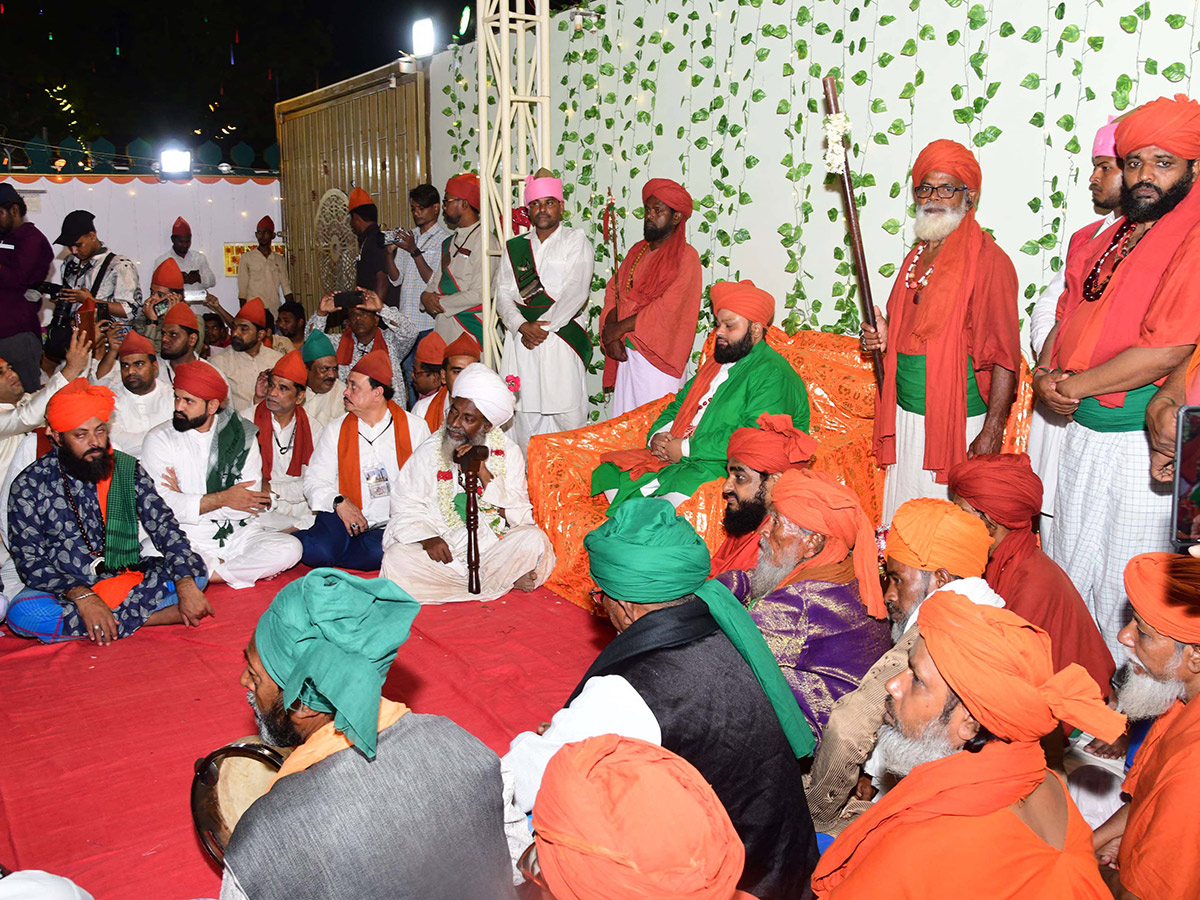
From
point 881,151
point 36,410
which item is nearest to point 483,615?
point 36,410

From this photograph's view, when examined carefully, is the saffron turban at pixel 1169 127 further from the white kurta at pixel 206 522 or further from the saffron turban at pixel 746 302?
the white kurta at pixel 206 522

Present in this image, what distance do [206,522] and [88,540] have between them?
0.72m

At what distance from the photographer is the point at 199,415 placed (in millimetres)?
4785

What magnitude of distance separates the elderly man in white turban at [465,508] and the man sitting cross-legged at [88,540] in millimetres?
978

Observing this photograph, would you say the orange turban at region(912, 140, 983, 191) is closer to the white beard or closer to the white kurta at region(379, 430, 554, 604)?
the white beard

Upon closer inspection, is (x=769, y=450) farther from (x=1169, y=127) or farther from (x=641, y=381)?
(x=641, y=381)

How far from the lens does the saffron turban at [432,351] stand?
6125mm

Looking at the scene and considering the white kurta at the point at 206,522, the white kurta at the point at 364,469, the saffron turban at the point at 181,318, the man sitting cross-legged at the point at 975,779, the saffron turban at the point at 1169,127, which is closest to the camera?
the man sitting cross-legged at the point at 975,779

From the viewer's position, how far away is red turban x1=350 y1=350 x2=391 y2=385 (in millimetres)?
5166

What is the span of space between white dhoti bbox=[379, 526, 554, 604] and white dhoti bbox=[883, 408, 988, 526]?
5.30 feet

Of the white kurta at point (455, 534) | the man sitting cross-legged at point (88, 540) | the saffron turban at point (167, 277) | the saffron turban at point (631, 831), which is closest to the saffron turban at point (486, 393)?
the white kurta at point (455, 534)

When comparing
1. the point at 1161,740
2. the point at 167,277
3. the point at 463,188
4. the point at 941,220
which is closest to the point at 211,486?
the point at 463,188

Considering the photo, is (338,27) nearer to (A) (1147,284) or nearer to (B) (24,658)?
(B) (24,658)

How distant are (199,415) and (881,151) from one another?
3.48 meters
